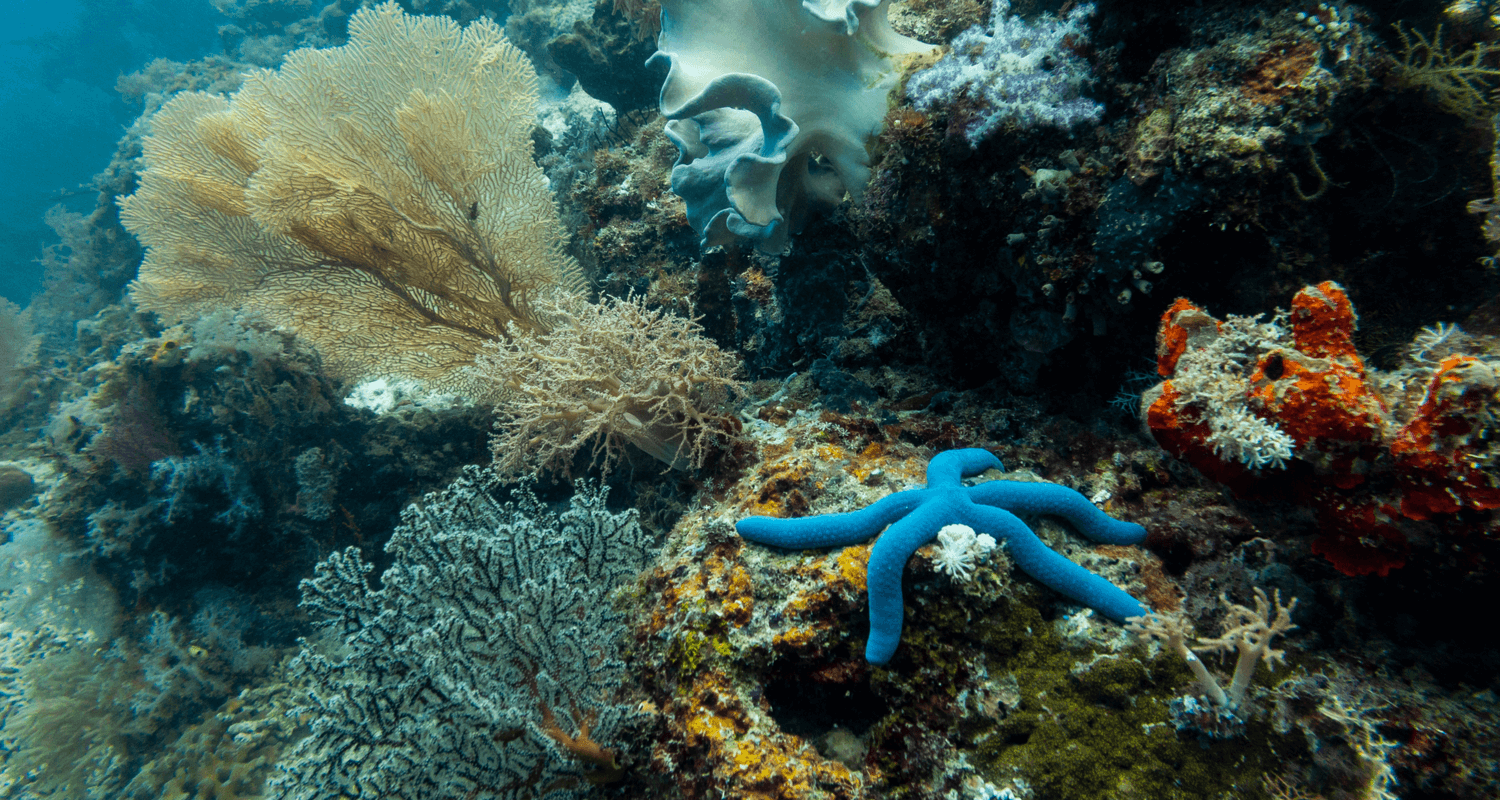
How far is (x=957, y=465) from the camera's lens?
258 centimetres

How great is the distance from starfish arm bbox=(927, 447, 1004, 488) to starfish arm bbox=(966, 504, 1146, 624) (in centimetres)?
22

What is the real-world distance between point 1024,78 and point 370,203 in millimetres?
4840

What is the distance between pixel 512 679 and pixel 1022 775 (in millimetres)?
2158

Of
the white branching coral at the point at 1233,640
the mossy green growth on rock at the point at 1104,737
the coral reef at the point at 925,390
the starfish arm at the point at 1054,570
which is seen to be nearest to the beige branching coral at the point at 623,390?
the coral reef at the point at 925,390

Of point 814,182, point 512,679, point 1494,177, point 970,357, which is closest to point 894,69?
point 814,182

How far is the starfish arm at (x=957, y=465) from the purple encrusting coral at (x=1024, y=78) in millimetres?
1499

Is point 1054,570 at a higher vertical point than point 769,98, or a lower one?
lower

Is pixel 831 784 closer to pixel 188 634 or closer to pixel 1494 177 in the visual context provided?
pixel 1494 177

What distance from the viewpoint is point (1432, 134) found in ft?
7.32

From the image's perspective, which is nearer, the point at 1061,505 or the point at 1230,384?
the point at 1230,384

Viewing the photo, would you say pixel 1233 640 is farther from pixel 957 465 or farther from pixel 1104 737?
pixel 957 465

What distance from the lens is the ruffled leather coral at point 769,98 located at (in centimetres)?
318

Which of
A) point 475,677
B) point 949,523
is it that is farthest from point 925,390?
point 475,677

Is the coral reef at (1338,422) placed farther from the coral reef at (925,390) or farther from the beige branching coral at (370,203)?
the beige branching coral at (370,203)
